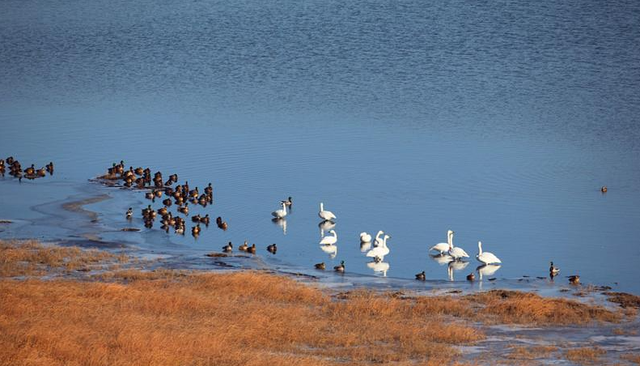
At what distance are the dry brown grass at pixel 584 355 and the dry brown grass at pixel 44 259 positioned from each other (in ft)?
39.0

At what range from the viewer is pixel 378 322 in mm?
21953

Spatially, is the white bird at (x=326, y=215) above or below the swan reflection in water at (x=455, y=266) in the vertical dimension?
above

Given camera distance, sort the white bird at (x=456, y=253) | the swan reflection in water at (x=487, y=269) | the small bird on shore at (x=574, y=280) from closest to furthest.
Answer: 1. the small bird on shore at (x=574, y=280)
2. the swan reflection in water at (x=487, y=269)
3. the white bird at (x=456, y=253)

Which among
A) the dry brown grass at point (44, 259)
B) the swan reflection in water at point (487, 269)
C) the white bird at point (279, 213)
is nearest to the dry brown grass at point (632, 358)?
the swan reflection in water at point (487, 269)

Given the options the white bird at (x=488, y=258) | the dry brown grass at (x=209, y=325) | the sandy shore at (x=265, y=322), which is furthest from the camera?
the white bird at (x=488, y=258)

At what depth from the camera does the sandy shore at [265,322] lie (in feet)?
59.9

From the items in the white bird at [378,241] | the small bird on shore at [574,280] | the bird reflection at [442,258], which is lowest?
the small bird on shore at [574,280]

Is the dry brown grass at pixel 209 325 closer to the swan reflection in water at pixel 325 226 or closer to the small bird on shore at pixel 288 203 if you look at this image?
the swan reflection in water at pixel 325 226

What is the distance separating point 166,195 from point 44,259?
958 centimetres

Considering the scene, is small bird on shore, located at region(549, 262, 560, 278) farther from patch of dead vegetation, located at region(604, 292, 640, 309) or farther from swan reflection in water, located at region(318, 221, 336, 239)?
swan reflection in water, located at region(318, 221, 336, 239)

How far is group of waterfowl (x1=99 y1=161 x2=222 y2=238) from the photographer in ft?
106

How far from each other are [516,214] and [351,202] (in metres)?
5.24

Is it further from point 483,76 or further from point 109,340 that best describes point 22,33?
point 109,340

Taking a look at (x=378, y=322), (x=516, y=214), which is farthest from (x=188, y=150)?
(x=378, y=322)
